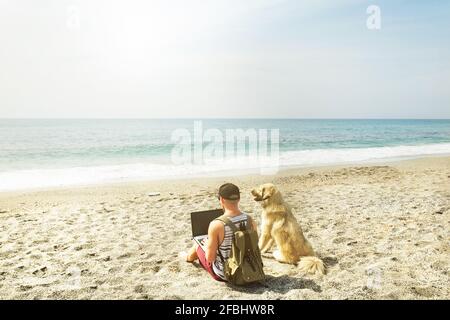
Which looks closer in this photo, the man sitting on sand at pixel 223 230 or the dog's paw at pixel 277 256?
the man sitting on sand at pixel 223 230

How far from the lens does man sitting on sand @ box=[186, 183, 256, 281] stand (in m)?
4.11

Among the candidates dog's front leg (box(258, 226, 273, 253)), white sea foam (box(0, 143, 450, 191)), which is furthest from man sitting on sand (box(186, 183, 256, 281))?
white sea foam (box(0, 143, 450, 191))

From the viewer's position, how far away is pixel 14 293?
4277mm

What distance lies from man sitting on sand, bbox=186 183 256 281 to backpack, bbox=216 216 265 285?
49 mm

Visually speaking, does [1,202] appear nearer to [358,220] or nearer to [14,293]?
[14,293]

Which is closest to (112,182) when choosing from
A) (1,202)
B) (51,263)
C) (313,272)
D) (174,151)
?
(1,202)

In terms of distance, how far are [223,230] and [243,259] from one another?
1.25ft

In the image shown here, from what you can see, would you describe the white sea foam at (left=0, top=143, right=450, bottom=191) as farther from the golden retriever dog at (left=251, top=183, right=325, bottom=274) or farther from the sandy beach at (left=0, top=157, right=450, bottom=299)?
the golden retriever dog at (left=251, top=183, right=325, bottom=274)

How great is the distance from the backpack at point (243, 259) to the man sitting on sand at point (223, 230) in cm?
5

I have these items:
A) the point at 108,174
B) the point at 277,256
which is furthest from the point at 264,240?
the point at 108,174

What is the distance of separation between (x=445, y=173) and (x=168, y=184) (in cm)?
899

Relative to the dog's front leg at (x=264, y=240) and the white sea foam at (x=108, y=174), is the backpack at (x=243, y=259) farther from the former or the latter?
the white sea foam at (x=108, y=174)

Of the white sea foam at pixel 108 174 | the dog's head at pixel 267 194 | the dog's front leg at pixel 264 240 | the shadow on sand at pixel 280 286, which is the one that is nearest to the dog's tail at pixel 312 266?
the shadow on sand at pixel 280 286

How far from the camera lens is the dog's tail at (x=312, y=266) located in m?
4.58
